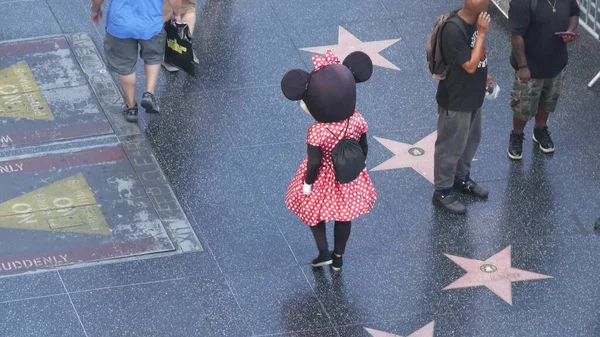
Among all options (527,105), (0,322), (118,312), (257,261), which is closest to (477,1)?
(527,105)

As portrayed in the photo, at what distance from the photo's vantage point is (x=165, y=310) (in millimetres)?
8203

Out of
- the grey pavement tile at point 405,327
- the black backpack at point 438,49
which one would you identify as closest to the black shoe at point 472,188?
the black backpack at point 438,49

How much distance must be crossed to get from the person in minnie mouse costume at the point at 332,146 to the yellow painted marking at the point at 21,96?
285 cm

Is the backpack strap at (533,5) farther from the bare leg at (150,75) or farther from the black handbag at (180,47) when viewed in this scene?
the bare leg at (150,75)

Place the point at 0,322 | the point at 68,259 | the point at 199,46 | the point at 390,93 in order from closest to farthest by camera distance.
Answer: the point at 0,322 < the point at 68,259 < the point at 390,93 < the point at 199,46

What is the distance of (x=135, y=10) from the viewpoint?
981 centimetres

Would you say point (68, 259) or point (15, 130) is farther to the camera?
point (15, 130)

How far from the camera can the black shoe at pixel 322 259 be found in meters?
8.55

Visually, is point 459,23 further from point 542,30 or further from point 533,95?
point 533,95

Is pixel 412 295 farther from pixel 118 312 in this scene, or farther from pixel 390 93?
pixel 390 93

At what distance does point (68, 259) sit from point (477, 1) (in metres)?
3.24

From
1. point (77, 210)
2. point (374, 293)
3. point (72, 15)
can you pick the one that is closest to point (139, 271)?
point (77, 210)

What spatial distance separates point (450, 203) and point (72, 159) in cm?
288

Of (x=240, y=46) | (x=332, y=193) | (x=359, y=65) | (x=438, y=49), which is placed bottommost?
(x=240, y=46)
